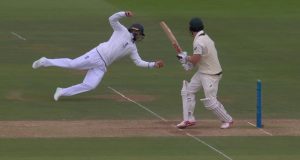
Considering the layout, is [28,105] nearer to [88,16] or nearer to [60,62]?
[60,62]

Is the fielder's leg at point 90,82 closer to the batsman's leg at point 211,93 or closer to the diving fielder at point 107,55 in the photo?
the diving fielder at point 107,55

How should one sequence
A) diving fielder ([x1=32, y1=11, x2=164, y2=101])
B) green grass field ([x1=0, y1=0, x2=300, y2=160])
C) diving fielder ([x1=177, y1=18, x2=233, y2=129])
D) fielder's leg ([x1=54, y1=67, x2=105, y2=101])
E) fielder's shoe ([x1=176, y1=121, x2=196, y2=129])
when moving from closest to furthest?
green grass field ([x1=0, y1=0, x2=300, y2=160]), diving fielder ([x1=177, y1=18, x2=233, y2=129]), fielder's shoe ([x1=176, y1=121, x2=196, y2=129]), diving fielder ([x1=32, y1=11, x2=164, y2=101]), fielder's leg ([x1=54, y1=67, x2=105, y2=101])

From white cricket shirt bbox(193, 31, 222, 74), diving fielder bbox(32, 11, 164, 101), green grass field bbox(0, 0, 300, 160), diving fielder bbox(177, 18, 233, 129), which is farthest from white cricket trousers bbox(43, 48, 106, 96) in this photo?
white cricket shirt bbox(193, 31, 222, 74)

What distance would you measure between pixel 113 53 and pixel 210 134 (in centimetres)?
368

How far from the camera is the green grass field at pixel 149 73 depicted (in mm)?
15469

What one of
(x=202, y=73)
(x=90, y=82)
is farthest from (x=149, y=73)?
(x=202, y=73)

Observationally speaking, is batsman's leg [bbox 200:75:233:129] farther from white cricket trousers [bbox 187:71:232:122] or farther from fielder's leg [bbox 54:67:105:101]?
fielder's leg [bbox 54:67:105:101]

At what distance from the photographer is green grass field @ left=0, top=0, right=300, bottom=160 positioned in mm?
15469

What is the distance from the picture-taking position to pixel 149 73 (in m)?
24.3

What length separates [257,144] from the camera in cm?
1586

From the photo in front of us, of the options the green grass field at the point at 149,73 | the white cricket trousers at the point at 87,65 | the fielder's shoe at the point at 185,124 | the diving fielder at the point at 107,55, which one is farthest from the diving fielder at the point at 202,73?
the white cricket trousers at the point at 87,65

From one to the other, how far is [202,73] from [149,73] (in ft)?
24.6

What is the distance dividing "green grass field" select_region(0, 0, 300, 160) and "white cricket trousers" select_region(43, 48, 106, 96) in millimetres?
352

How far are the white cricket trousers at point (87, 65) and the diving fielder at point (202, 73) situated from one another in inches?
121
